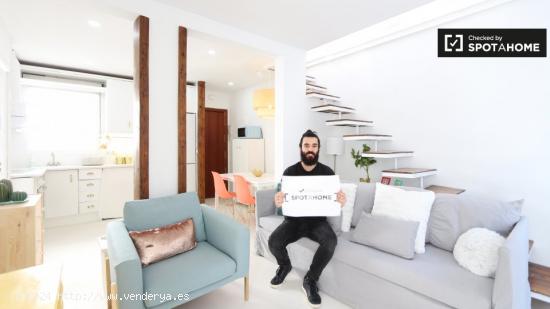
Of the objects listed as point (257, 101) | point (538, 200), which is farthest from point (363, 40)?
point (538, 200)

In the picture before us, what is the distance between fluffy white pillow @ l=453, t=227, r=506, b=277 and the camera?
63.1 inches

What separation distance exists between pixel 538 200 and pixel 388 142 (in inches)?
64.0

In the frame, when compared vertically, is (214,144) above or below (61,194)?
above

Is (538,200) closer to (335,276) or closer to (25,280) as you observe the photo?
(335,276)

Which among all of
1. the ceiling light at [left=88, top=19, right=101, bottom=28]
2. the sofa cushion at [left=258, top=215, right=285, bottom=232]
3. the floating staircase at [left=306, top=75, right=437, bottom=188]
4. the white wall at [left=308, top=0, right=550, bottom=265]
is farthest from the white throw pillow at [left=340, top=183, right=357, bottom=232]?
the ceiling light at [left=88, top=19, right=101, bottom=28]

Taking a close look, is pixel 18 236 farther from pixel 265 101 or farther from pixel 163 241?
pixel 265 101

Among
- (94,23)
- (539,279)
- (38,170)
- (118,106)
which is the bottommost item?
(539,279)

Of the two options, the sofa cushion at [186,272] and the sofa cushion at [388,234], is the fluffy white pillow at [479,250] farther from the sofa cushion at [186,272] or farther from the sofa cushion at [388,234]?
the sofa cushion at [186,272]

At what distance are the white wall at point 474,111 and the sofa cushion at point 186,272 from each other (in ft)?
8.98

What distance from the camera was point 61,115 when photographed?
4.45 m

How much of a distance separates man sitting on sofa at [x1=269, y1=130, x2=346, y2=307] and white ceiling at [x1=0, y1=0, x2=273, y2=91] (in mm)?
1728

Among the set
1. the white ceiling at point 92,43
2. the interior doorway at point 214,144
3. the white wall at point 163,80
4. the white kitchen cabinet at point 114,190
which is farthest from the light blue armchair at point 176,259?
the interior doorway at point 214,144

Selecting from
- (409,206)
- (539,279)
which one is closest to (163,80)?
(409,206)

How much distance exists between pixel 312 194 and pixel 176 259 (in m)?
1.12
